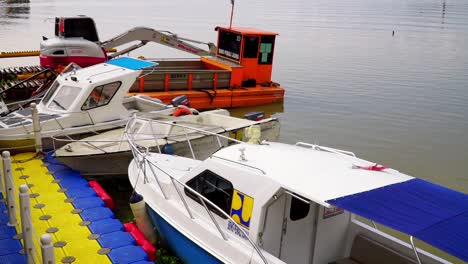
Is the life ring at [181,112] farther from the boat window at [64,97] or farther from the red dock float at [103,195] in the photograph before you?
the red dock float at [103,195]

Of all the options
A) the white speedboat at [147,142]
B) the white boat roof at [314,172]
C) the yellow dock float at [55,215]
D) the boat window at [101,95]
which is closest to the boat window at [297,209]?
the white boat roof at [314,172]

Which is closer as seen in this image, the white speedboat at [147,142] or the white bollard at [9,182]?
the white bollard at [9,182]

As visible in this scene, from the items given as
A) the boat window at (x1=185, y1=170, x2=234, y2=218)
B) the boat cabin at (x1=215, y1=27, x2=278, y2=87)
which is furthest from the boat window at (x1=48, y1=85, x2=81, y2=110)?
the boat cabin at (x1=215, y1=27, x2=278, y2=87)

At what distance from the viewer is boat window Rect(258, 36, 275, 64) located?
17266 mm

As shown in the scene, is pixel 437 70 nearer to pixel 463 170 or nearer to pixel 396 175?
pixel 463 170

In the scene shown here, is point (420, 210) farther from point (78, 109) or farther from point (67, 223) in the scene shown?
point (78, 109)

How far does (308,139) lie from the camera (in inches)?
596

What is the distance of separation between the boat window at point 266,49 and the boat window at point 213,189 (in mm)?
11351

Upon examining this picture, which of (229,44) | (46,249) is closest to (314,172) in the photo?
(46,249)

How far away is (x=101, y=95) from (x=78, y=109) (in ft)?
1.93

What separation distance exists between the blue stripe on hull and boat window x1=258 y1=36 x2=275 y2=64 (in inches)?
425

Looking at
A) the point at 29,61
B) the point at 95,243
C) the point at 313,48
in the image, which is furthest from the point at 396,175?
the point at 313,48

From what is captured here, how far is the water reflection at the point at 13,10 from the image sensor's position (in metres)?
40.7

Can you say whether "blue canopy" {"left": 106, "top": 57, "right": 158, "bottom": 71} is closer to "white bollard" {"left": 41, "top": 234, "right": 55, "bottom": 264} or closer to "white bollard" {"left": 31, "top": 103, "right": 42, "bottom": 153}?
"white bollard" {"left": 31, "top": 103, "right": 42, "bottom": 153}
